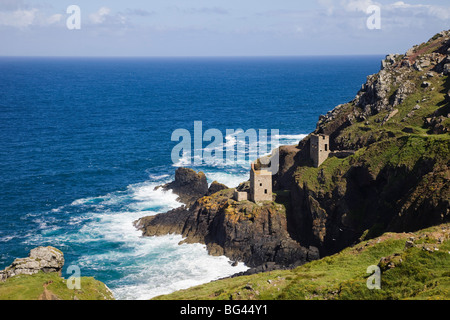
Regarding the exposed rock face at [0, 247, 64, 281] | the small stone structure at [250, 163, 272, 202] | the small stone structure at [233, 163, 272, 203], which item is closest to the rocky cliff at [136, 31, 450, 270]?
the small stone structure at [233, 163, 272, 203]

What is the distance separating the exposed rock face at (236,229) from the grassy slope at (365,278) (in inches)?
634

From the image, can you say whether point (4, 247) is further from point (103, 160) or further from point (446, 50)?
point (446, 50)

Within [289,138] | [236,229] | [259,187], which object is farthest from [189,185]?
[289,138]

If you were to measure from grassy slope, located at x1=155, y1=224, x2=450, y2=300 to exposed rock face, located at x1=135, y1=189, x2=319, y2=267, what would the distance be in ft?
52.8

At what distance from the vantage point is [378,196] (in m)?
71.8

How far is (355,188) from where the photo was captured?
75.6 m

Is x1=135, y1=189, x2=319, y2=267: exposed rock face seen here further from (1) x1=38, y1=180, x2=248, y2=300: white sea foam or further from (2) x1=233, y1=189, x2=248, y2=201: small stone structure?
(1) x1=38, y1=180, x2=248, y2=300: white sea foam

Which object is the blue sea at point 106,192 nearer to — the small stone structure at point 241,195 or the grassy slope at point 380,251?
the small stone structure at point 241,195

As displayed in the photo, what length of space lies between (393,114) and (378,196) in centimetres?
2038

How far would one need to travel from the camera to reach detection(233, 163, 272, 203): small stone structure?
79.4 m
